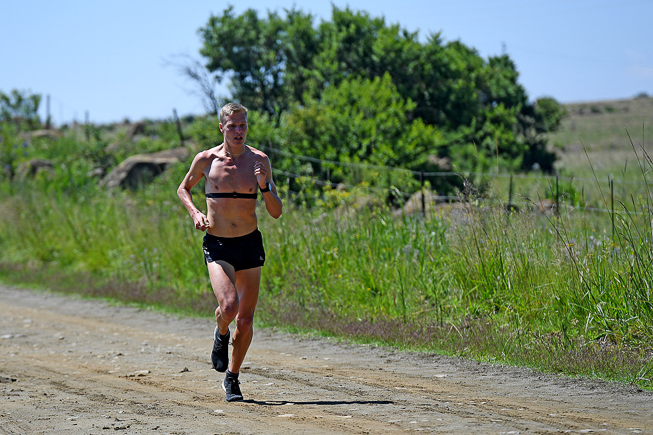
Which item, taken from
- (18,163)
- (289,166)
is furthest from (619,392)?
(18,163)

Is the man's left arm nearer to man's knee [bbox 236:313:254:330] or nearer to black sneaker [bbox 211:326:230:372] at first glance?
man's knee [bbox 236:313:254:330]

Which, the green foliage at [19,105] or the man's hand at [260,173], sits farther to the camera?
the green foliage at [19,105]

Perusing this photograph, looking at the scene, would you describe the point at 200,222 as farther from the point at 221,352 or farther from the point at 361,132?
the point at 361,132

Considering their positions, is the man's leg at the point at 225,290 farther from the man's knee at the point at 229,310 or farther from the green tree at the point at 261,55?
the green tree at the point at 261,55

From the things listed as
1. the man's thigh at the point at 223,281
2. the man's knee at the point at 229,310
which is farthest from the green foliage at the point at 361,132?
the man's knee at the point at 229,310

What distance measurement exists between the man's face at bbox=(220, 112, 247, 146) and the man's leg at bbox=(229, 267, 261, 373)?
1012 mm

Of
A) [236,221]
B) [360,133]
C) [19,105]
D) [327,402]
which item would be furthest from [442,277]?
[19,105]

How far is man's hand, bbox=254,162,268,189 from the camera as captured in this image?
5.53 meters

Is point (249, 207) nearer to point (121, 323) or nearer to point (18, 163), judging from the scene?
point (121, 323)

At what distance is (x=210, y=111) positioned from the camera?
21.8m

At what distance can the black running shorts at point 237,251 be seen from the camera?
571cm

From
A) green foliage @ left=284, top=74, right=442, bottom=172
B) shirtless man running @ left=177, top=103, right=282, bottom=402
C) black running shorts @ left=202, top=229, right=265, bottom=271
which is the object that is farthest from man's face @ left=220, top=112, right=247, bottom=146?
green foliage @ left=284, top=74, right=442, bottom=172

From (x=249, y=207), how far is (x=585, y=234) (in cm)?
427

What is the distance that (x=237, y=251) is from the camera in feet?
18.8
